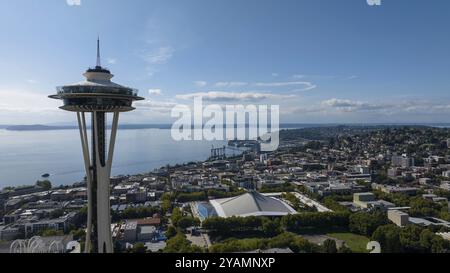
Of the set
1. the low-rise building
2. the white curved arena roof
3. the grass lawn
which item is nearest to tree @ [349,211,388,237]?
the grass lawn

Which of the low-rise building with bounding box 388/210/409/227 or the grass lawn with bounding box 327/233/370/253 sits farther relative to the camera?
the low-rise building with bounding box 388/210/409/227

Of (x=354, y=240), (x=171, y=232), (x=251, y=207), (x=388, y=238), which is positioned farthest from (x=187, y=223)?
(x=388, y=238)

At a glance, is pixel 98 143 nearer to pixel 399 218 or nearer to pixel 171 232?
pixel 171 232

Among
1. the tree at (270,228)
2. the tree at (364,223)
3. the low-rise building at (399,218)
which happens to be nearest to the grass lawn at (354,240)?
the tree at (364,223)

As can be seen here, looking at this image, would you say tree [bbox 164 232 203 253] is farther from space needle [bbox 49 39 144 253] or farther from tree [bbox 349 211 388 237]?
tree [bbox 349 211 388 237]

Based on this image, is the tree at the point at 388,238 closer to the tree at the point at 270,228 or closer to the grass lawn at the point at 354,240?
the grass lawn at the point at 354,240
